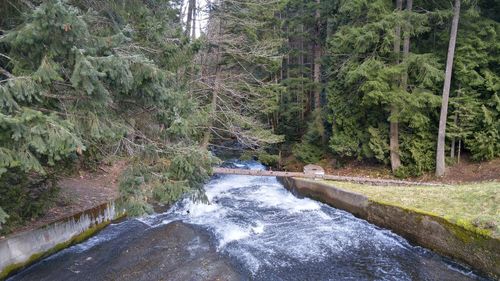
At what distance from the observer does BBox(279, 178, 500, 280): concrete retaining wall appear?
4.77m

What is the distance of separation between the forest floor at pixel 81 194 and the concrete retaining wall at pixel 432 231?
19.8 feet

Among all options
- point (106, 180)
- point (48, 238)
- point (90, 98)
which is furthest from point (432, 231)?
point (106, 180)

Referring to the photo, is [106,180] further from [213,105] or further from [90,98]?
[90,98]

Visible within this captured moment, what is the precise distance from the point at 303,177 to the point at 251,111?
4.44m

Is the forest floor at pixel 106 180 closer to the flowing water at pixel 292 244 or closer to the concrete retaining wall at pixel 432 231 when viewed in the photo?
the flowing water at pixel 292 244

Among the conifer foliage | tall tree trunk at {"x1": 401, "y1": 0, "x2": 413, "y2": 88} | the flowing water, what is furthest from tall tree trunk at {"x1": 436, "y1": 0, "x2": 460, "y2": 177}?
the conifer foliage

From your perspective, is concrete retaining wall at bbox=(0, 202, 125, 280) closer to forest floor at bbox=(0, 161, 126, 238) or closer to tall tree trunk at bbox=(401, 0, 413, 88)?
forest floor at bbox=(0, 161, 126, 238)

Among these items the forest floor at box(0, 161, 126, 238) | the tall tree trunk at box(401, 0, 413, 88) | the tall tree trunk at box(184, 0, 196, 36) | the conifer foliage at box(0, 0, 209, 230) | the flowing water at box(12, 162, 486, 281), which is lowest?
the flowing water at box(12, 162, 486, 281)

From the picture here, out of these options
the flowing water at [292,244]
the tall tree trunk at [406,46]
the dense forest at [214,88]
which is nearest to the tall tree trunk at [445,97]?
the dense forest at [214,88]

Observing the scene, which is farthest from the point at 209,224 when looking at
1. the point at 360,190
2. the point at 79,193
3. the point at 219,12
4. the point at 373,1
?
the point at 373,1

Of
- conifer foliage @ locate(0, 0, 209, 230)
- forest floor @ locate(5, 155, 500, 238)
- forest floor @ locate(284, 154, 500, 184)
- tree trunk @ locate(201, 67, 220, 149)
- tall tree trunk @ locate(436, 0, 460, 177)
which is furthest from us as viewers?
tree trunk @ locate(201, 67, 220, 149)

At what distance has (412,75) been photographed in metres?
11.3

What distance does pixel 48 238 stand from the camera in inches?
223

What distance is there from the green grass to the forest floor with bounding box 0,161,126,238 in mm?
6418
